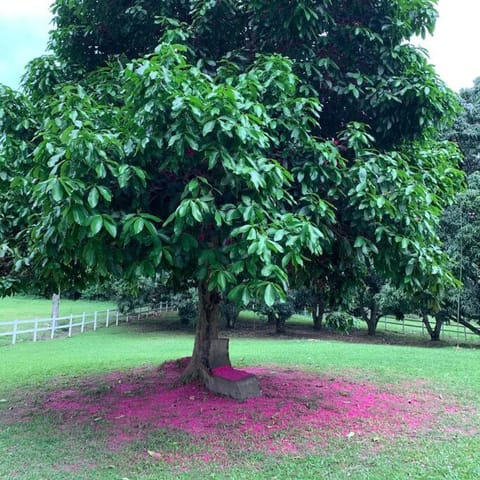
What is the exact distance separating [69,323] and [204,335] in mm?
16571

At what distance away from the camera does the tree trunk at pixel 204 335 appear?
25.9 ft

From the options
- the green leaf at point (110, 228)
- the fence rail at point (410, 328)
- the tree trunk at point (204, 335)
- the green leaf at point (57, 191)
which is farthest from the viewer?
the fence rail at point (410, 328)

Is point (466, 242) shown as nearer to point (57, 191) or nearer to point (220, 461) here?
point (220, 461)

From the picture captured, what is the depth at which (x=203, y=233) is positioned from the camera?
4.64m

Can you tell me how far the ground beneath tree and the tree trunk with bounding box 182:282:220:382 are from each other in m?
0.27

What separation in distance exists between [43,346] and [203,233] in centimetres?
1490

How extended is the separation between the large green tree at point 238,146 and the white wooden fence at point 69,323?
14.3m

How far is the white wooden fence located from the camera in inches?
783

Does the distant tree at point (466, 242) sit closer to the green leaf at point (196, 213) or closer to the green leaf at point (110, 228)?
the green leaf at point (196, 213)

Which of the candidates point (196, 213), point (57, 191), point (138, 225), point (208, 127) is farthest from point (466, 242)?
point (57, 191)

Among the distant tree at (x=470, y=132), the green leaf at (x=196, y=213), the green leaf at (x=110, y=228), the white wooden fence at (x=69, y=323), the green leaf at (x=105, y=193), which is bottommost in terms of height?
the white wooden fence at (x=69, y=323)

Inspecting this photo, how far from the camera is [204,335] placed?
818cm

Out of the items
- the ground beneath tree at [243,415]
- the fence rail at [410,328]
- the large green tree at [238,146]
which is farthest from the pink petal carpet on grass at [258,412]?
the fence rail at [410,328]

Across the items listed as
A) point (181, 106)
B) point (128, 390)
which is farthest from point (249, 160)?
point (128, 390)
